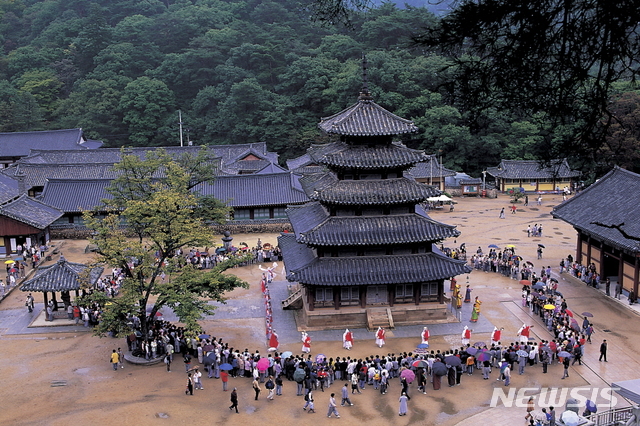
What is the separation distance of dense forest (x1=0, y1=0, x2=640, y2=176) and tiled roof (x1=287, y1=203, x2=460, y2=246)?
4741cm

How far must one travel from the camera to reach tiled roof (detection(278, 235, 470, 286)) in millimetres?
32406

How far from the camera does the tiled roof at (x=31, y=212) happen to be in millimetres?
48344

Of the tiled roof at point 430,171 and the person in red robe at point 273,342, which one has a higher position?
the tiled roof at point 430,171

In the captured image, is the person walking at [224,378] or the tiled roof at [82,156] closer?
the person walking at [224,378]

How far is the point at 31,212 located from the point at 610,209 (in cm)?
4258

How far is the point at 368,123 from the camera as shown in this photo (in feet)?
112

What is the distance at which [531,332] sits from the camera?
33.1m

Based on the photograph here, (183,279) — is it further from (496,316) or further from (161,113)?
(161,113)

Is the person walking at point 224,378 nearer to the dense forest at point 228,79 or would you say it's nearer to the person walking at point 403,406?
the person walking at point 403,406

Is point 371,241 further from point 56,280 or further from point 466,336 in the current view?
point 56,280

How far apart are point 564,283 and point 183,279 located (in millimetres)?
25047

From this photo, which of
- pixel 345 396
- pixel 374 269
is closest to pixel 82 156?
pixel 374 269

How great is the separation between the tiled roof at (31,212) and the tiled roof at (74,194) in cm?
345

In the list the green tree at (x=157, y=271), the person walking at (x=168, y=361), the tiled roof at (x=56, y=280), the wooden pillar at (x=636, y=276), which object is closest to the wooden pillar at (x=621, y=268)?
the wooden pillar at (x=636, y=276)
